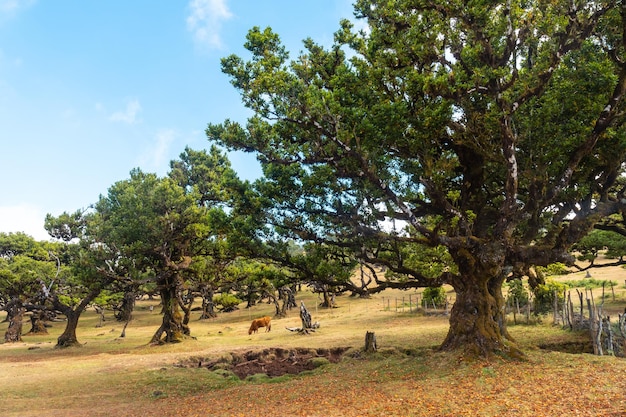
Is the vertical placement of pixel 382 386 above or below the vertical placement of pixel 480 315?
below

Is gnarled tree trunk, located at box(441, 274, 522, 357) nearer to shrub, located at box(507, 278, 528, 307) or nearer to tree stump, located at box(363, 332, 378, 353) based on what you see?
tree stump, located at box(363, 332, 378, 353)

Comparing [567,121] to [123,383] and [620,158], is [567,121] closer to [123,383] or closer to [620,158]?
[620,158]

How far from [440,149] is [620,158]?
5345 millimetres

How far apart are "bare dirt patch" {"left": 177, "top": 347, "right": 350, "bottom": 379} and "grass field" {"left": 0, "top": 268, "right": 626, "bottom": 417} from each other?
30.7 inches

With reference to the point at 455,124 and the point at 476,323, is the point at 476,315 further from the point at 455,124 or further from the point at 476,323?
the point at 455,124

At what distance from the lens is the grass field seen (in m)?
9.13

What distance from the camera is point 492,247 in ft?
40.7

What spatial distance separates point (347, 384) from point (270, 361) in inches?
351

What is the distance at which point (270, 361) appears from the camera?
2052cm

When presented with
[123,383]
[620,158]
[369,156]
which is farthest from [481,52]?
[123,383]

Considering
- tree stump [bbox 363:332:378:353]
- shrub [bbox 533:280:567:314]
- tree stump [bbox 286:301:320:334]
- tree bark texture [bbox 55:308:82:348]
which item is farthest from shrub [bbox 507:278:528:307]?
tree bark texture [bbox 55:308:82:348]

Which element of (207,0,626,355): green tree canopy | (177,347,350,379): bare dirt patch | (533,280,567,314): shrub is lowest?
(177,347,350,379): bare dirt patch

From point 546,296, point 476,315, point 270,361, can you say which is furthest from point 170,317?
point 546,296

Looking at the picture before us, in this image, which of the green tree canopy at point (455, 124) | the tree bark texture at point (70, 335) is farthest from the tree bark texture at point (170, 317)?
the green tree canopy at point (455, 124)
